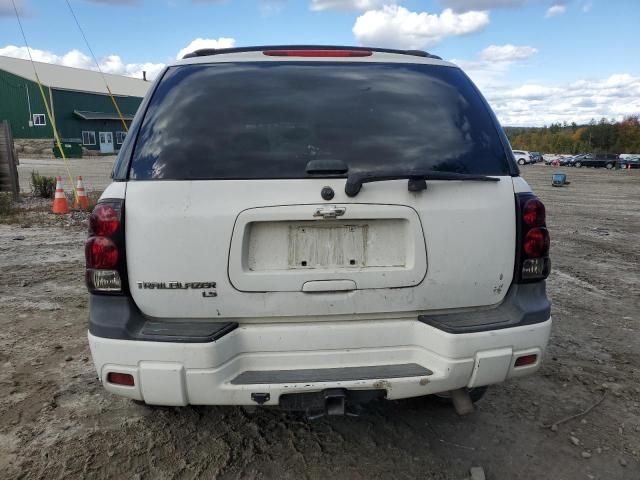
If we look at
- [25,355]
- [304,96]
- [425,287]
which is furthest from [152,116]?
[25,355]

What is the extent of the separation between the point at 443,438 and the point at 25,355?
3067mm

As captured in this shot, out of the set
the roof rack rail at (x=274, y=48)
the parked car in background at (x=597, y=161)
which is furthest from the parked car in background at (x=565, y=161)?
the roof rack rail at (x=274, y=48)

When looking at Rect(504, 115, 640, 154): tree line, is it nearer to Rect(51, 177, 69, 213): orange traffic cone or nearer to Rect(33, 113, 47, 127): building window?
Rect(33, 113, 47, 127): building window

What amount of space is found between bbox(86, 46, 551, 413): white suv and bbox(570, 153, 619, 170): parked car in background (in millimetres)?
55438

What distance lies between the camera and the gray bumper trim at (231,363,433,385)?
2.10 meters

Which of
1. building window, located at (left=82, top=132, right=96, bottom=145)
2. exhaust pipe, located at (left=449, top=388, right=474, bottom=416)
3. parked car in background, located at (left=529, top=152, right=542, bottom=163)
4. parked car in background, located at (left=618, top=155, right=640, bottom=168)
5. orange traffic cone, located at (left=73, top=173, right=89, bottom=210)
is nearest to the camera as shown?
exhaust pipe, located at (left=449, top=388, right=474, bottom=416)

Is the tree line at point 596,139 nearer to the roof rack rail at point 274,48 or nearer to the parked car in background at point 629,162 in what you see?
the parked car in background at point 629,162

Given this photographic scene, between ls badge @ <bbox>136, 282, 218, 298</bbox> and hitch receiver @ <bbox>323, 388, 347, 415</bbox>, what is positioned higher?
ls badge @ <bbox>136, 282, 218, 298</bbox>

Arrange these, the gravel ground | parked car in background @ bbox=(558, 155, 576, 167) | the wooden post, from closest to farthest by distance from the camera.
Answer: the wooden post, the gravel ground, parked car in background @ bbox=(558, 155, 576, 167)

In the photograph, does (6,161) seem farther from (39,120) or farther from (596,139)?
(596,139)

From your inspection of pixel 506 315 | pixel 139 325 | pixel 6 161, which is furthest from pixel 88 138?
pixel 506 315

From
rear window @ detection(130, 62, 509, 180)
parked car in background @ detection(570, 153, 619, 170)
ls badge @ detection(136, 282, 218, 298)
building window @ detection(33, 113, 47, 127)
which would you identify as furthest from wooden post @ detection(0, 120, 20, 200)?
parked car in background @ detection(570, 153, 619, 170)

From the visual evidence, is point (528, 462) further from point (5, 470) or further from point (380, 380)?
point (5, 470)

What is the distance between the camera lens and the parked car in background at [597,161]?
50062mm
